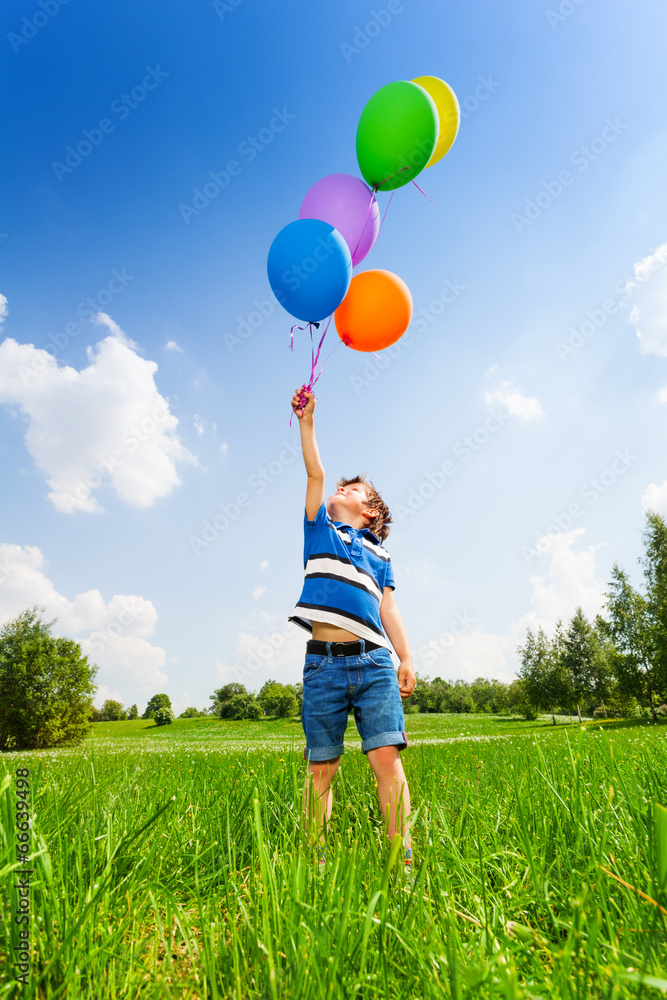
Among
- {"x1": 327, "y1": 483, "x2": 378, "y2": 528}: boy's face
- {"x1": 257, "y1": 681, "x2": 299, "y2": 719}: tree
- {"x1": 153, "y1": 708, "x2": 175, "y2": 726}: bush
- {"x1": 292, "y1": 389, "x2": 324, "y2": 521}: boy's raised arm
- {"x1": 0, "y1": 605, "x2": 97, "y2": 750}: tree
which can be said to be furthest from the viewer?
{"x1": 153, "y1": 708, "x2": 175, "y2": 726}: bush

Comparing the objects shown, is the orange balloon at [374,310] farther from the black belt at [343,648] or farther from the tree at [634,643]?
the tree at [634,643]

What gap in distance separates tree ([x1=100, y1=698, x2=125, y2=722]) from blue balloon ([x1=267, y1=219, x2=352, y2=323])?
81.4 m

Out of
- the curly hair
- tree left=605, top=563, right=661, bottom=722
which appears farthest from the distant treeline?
the curly hair

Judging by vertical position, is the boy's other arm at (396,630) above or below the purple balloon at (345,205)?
below

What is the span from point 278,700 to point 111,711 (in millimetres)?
36106

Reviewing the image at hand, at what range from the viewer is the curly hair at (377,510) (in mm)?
3232

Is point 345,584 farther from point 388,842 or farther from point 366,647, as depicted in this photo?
point 388,842

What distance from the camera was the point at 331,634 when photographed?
2521 millimetres

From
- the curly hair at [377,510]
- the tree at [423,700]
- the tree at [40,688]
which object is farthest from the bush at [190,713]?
the curly hair at [377,510]

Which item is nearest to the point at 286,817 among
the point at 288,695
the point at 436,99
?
the point at 436,99

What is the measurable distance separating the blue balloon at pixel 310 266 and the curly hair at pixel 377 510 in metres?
1.13

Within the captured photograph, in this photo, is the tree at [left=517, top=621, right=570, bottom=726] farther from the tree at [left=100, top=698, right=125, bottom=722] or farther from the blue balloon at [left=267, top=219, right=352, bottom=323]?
the tree at [left=100, top=698, right=125, bottom=722]

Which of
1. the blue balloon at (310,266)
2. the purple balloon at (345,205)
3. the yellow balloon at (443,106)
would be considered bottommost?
the blue balloon at (310,266)

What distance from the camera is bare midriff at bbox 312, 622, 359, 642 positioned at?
250 centimetres
